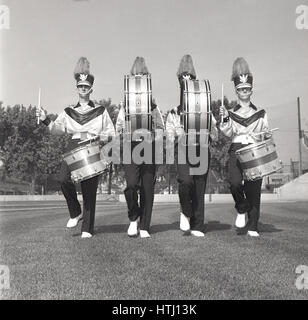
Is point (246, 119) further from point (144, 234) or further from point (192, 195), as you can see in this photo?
point (144, 234)

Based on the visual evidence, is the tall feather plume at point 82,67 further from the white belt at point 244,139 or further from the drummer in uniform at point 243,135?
the white belt at point 244,139

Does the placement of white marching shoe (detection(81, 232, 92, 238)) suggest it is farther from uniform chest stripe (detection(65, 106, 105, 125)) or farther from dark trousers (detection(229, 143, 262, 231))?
dark trousers (detection(229, 143, 262, 231))

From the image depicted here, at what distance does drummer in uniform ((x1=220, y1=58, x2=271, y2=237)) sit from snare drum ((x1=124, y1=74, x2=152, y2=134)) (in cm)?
132

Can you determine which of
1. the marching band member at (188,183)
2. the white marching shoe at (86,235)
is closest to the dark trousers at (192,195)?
the marching band member at (188,183)

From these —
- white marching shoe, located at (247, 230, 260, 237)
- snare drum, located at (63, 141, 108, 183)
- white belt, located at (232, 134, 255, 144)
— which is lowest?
white marching shoe, located at (247, 230, 260, 237)

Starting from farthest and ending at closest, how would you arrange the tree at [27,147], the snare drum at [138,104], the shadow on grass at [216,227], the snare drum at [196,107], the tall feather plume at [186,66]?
the tree at [27,147] < the shadow on grass at [216,227] < the tall feather plume at [186,66] < the snare drum at [196,107] < the snare drum at [138,104]

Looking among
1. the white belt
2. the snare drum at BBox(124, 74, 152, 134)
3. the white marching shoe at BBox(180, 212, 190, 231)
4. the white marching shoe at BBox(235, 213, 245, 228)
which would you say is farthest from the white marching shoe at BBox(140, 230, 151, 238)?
the white belt

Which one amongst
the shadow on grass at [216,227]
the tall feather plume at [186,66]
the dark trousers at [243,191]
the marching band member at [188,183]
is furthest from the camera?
the shadow on grass at [216,227]

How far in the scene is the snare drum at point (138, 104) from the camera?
22.2 ft

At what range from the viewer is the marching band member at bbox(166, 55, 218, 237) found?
24.1 feet

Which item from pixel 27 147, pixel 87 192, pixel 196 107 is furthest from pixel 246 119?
pixel 27 147

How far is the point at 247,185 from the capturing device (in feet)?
25.3
